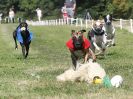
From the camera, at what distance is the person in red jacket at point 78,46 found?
585 inches

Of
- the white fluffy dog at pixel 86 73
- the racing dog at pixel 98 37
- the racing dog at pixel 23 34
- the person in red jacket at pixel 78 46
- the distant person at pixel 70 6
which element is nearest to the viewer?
the white fluffy dog at pixel 86 73

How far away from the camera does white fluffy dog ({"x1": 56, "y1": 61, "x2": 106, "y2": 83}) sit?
565 inches

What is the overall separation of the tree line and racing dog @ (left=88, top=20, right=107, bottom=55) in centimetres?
4741

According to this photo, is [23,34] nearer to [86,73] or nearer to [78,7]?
[86,73]

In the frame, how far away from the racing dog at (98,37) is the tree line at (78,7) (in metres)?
47.4

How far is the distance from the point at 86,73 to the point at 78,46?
0.90m

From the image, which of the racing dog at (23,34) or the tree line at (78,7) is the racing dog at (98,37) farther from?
the tree line at (78,7)

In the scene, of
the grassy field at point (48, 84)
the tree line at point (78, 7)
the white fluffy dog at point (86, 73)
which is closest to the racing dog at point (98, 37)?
the grassy field at point (48, 84)

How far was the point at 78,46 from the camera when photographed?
593 inches

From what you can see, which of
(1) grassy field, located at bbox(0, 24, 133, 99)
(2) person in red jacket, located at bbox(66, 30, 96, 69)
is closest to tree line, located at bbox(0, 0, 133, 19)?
(1) grassy field, located at bbox(0, 24, 133, 99)

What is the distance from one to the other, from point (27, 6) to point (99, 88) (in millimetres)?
87436

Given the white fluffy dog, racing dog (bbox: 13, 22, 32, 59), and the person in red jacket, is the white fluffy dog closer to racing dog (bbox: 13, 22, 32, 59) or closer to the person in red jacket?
the person in red jacket

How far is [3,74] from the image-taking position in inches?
676

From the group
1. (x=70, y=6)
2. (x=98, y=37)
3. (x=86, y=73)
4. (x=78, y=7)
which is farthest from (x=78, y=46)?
(x=78, y=7)
